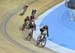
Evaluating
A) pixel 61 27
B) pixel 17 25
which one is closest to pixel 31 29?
pixel 17 25

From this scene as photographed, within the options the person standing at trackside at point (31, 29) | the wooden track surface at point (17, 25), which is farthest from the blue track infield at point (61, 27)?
the person standing at trackside at point (31, 29)

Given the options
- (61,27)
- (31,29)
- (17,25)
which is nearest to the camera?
(31,29)

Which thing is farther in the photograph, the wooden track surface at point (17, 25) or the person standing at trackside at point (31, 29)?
the person standing at trackside at point (31, 29)

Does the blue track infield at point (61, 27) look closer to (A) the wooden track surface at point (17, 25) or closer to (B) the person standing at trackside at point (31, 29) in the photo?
(A) the wooden track surface at point (17, 25)

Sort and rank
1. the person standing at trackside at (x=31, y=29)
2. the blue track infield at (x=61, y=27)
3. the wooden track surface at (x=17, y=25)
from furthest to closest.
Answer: the blue track infield at (x=61, y=27) < the person standing at trackside at (x=31, y=29) < the wooden track surface at (x=17, y=25)

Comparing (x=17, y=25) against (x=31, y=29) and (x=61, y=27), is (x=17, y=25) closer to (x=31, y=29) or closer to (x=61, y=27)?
(x=31, y=29)

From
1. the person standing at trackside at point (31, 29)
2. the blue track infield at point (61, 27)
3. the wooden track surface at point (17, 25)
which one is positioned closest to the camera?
the wooden track surface at point (17, 25)

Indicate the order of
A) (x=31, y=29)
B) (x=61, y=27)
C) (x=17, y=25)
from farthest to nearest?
(x=61, y=27)
(x=17, y=25)
(x=31, y=29)

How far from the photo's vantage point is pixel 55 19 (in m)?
12.6

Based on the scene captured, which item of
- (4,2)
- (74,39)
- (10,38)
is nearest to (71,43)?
(74,39)

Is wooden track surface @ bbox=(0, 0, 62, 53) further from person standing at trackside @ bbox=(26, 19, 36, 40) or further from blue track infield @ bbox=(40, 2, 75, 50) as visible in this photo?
blue track infield @ bbox=(40, 2, 75, 50)

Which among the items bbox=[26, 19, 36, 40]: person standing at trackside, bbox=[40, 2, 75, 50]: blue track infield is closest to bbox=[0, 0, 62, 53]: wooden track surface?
bbox=[26, 19, 36, 40]: person standing at trackside

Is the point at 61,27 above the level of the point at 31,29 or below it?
above

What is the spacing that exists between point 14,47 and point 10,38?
1.10 metres
